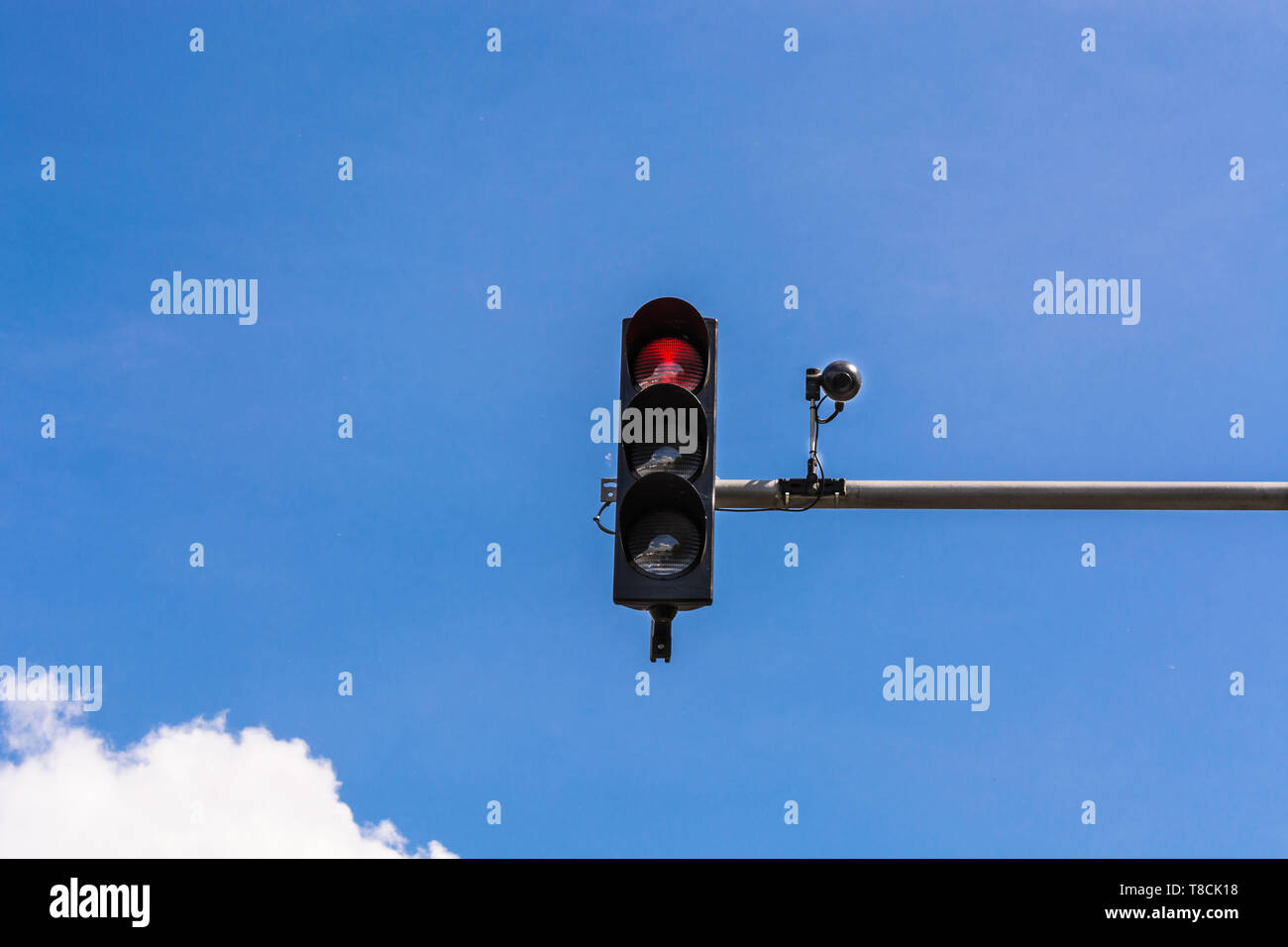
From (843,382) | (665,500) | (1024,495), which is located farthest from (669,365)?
(1024,495)

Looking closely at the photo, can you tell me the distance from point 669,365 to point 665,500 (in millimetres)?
472

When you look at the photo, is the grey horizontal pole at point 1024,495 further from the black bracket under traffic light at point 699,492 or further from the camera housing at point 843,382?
the camera housing at point 843,382

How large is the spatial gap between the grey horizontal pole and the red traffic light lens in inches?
33.4

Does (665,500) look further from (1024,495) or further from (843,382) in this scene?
(1024,495)

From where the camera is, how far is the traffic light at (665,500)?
3240 millimetres

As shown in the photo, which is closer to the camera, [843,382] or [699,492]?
[699,492]

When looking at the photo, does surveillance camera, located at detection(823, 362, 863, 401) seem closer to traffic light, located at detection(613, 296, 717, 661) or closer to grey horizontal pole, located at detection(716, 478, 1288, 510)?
grey horizontal pole, located at detection(716, 478, 1288, 510)

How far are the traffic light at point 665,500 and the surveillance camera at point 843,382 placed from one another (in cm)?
108

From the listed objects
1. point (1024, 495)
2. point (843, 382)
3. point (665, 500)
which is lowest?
point (665, 500)

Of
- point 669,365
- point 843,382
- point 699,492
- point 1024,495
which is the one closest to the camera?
point 699,492

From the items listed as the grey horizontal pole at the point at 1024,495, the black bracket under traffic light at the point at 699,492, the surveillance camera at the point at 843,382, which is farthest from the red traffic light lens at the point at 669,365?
the surveillance camera at the point at 843,382

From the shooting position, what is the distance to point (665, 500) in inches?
130

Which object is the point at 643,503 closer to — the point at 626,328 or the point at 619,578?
the point at 619,578
